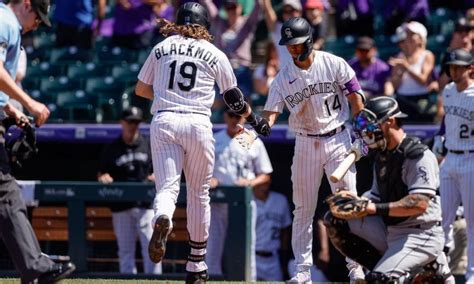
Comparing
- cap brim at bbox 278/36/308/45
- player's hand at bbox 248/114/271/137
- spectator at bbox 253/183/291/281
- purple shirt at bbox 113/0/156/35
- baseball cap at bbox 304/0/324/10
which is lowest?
spectator at bbox 253/183/291/281

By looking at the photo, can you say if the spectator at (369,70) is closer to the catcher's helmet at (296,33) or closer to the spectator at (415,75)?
the spectator at (415,75)

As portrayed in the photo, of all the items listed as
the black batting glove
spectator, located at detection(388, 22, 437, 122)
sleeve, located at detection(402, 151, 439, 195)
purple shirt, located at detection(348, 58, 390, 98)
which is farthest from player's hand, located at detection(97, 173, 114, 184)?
sleeve, located at detection(402, 151, 439, 195)

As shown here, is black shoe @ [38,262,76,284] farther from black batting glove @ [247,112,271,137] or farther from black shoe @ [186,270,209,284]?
black batting glove @ [247,112,271,137]

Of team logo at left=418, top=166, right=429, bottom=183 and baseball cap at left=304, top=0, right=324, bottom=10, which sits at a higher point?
baseball cap at left=304, top=0, right=324, bottom=10

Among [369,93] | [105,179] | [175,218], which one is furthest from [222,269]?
[369,93]

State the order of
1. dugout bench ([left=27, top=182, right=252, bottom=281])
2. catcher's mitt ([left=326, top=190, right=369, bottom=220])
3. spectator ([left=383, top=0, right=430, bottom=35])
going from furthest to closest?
1. spectator ([left=383, top=0, right=430, bottom=35])
2. dugout bench ([left=27, top=182, right=252, bottom=281])
3. catcher's mitt ([left=326, top=190, right=369, bottom=220])

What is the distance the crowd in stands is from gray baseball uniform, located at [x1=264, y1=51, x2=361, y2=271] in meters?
3.15

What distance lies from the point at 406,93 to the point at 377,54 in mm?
1471

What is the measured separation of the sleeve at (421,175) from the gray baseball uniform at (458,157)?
278 centimetres

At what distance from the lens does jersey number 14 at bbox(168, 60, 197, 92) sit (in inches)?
292

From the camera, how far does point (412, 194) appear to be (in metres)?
6.45

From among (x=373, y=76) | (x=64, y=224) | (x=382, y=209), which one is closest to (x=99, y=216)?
(x=64, y=224)

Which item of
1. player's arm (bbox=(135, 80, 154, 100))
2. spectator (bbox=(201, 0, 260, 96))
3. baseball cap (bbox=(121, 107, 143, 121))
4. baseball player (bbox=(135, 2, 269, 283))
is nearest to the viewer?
baseball player (bbox=(135, 2, 269, 283))

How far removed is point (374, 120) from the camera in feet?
21.6
